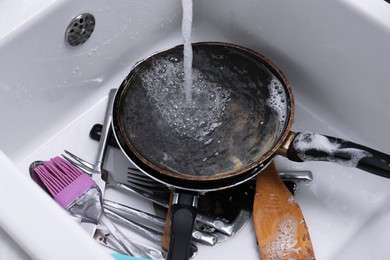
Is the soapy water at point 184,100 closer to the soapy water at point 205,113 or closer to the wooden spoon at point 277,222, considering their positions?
the soapy water at point 205,113

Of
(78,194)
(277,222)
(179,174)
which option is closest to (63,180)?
(78,194)

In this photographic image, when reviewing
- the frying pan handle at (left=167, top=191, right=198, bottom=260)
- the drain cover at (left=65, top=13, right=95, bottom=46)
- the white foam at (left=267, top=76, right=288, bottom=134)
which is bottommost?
the frying pan handle at (left=167, top=191, right=198, bottom=260)

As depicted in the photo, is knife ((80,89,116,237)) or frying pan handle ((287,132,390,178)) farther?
Answer: knife ((80,89,116,237))

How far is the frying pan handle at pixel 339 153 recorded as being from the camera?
0.79 metres

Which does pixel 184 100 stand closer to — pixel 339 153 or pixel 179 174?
pixel 179 174

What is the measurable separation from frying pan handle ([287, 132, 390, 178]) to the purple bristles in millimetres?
287

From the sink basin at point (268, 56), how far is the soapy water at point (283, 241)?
0.03m

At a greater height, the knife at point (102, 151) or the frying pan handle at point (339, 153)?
the knife at point (102, 151)

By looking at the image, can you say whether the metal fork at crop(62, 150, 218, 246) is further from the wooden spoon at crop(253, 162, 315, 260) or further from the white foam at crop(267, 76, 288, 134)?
the white foam at crop(267, 76, 288, 134)

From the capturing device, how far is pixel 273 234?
873 mm

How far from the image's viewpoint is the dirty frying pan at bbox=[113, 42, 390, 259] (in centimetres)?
82

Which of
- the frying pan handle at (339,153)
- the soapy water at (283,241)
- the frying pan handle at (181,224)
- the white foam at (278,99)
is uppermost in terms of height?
the white foam at (278,99)

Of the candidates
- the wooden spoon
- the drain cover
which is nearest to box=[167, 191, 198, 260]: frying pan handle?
the wooden spoon

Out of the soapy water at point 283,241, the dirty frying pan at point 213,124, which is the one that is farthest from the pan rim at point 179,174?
the soapy water at point 283,241
